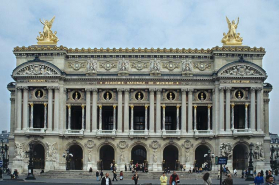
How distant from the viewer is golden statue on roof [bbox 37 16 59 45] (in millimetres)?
89938

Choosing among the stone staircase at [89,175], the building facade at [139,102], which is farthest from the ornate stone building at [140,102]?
the stone staircase at [89,175]

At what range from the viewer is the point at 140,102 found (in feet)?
288

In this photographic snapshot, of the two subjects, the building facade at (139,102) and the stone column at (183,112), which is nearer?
the building facade at (139,102)

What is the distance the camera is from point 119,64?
88.4 m

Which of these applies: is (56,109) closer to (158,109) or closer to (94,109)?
(94,109)

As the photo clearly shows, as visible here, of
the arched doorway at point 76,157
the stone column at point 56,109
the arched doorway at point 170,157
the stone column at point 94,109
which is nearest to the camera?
the stone column at point 56,109

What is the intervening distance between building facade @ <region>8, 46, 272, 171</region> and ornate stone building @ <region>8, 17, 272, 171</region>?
162mm

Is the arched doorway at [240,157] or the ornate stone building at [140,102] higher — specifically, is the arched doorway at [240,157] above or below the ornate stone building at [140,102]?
below

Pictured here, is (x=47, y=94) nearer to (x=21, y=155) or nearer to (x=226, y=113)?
(x=21, y=155)

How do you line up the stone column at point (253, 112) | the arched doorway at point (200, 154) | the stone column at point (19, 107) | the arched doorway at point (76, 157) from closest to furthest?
the stone column at point (253, 112) < the stone column at point (19, 107) < the arched doorway at point (200, 154) < the arched doorway at point (76, 157)

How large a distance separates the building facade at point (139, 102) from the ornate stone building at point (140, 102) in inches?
6.4

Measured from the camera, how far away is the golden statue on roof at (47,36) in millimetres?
89938

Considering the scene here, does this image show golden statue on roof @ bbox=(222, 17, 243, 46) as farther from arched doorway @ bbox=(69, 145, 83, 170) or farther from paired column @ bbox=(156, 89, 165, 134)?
arched doorway @ bbox=(69, 145, 83, 170)

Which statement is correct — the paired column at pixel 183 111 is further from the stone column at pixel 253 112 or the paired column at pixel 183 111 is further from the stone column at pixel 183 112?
the stone column at pixel 253 112
